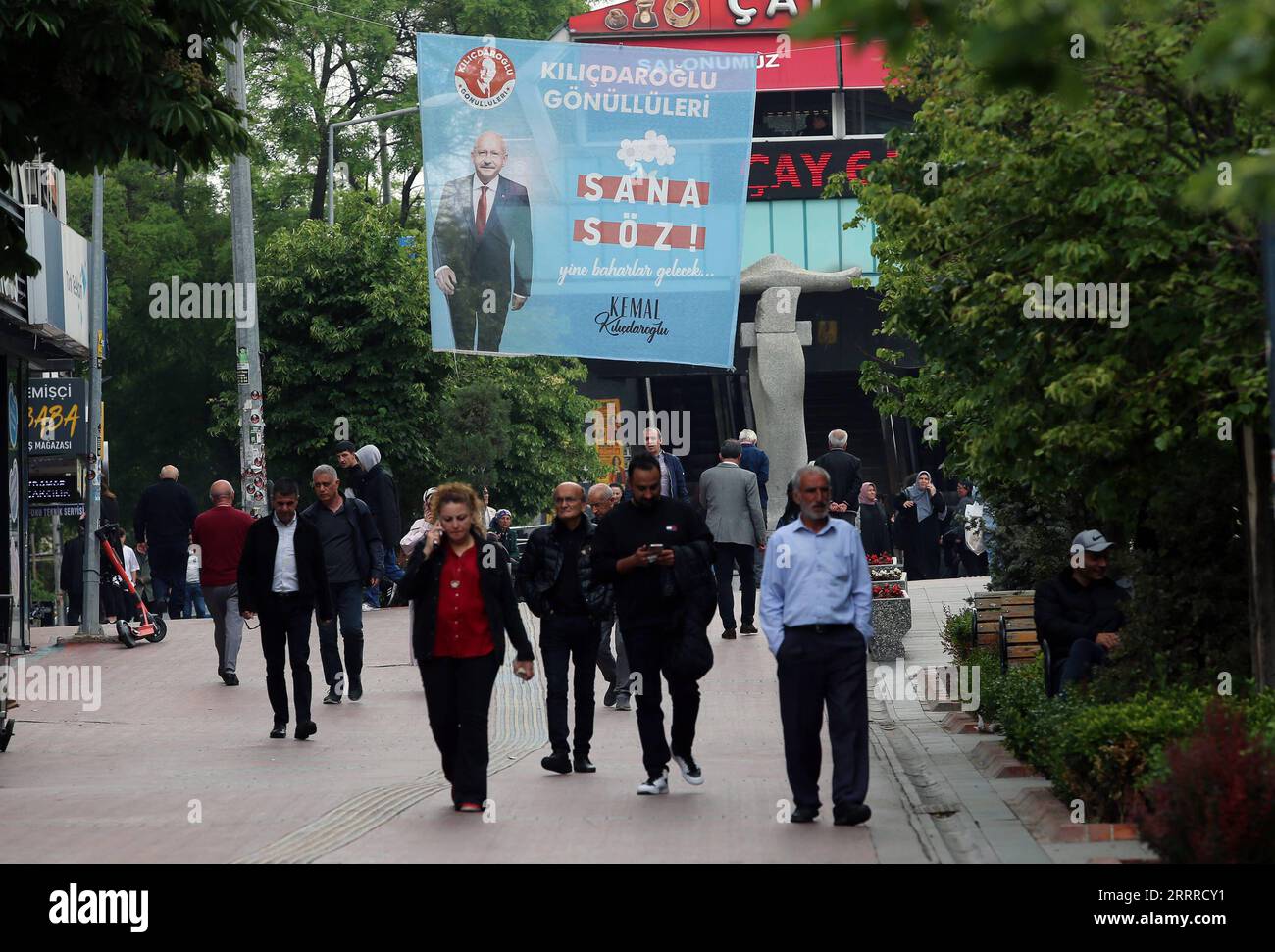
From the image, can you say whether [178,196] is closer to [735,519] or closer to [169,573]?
[169,573]

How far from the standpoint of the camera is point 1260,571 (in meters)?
10.7

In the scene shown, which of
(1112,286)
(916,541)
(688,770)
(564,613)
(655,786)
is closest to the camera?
(1112,286)

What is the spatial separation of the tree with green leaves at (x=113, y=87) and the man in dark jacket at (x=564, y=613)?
9.59 feet

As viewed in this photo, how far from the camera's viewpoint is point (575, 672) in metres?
12.1

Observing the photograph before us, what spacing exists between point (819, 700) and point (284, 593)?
5350 mm

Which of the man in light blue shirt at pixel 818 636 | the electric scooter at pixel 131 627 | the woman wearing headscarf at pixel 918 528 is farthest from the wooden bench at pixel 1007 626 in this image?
the woman wearing headscarf at pixel 918 528

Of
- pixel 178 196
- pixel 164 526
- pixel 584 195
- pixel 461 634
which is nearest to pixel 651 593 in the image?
pixel 461 634

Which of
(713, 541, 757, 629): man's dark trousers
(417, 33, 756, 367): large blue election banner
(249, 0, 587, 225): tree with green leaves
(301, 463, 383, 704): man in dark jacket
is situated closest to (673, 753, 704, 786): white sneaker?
(301, 463, 383, 704): man in dark jacket

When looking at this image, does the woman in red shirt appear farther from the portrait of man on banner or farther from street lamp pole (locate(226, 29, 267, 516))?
the portrait of man on banner

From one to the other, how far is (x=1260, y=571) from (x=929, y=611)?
12395mm

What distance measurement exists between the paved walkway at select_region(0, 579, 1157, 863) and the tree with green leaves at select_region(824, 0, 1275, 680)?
1.82 m

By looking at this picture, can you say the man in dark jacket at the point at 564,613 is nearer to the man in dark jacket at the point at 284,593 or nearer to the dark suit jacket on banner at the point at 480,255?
the man in dark jacket at the point at 284,593
